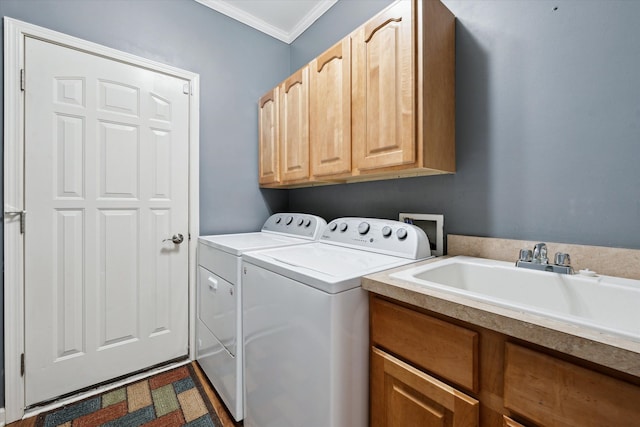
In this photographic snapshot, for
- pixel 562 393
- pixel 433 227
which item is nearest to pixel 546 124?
pixel 433 227

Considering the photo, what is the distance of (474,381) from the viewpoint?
26.5 inches

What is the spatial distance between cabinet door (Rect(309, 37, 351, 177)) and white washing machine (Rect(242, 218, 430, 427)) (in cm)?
46

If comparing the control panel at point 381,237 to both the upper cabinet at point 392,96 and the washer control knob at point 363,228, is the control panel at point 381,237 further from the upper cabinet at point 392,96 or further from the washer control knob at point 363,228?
the upper cabinet at point 392,96

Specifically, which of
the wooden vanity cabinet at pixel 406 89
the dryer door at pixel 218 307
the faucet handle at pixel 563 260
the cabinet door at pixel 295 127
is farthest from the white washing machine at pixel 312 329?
the cabinet door at pixel 295 127

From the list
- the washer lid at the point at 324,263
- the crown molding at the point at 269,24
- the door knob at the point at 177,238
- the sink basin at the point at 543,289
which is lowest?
the sink basin at the point at 543,289

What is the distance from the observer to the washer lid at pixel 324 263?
2.89 feet

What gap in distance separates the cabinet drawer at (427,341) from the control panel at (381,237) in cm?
41

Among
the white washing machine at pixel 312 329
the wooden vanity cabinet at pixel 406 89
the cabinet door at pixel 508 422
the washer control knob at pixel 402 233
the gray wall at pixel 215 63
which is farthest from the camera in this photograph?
the gray wall at pixel 215 63

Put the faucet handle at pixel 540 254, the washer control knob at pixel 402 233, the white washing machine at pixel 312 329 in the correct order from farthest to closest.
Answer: the washer control knob at pixel 402 233 < the faucet handle at pixel 540 254 < the white washing machine at pixel 312 329

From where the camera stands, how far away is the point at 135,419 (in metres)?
1.40

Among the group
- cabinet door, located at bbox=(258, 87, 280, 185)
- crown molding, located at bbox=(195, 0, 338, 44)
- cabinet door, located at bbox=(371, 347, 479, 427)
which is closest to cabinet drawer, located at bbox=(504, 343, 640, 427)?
cabinet door, located at bbox=(371, 347, 479, 427)

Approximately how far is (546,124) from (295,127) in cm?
132

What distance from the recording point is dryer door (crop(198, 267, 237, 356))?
138 centimetres

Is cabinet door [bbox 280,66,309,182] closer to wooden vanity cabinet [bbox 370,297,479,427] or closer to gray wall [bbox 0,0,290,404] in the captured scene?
gray wall [bbox 0,0,290,404]
